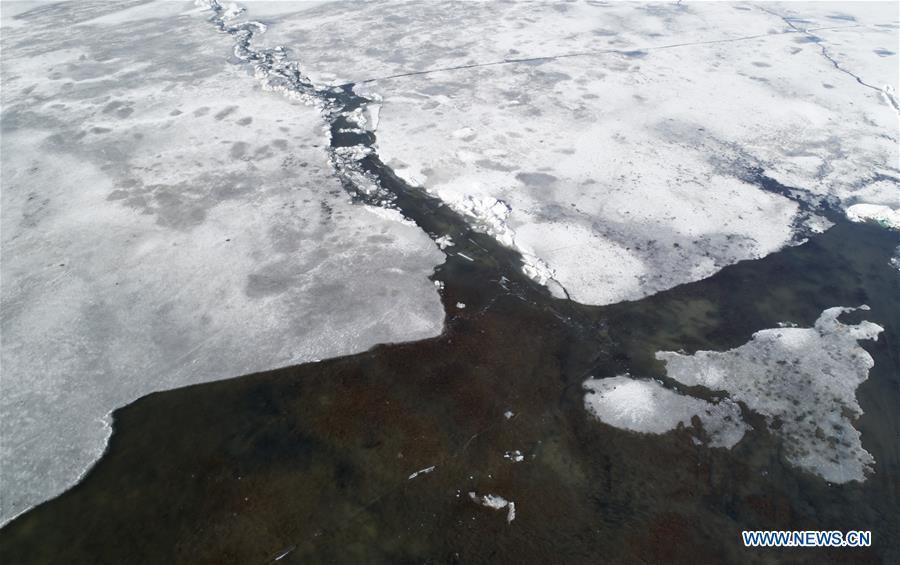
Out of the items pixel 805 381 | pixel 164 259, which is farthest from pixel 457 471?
pixel 164 259

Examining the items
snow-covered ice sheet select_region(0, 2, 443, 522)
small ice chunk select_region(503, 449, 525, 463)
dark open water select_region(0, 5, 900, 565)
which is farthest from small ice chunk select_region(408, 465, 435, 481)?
snow-covered ice sheet select_region(0, 2, 443, 522)

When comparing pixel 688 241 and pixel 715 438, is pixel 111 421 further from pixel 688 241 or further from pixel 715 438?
pixel 688 241

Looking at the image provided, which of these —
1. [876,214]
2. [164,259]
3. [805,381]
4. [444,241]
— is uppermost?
[164,259]

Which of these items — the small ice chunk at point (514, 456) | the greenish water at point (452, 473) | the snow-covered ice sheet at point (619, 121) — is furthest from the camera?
the snow-covered ice sheet at point (619, 121)

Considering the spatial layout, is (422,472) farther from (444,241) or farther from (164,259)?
(164,259)

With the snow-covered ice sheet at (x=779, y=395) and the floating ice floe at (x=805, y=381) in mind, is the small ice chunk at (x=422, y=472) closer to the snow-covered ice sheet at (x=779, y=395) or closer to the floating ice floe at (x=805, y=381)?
the snow-covered ice sheet at (x=779, y=395)

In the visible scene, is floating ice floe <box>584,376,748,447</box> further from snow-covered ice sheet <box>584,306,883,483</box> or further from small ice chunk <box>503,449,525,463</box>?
small ice chunk <box>503,449,525,463</box>

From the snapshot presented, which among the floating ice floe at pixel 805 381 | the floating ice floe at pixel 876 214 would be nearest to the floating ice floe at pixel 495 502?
the floating ice floe at pixel 805 381
